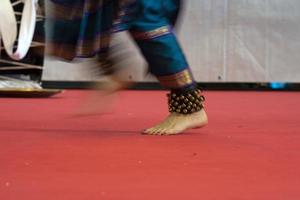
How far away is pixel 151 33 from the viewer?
1.86 metres

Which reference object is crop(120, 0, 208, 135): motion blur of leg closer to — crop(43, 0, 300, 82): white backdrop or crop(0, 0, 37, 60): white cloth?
crop(0, 0, 37, 60): white cloth

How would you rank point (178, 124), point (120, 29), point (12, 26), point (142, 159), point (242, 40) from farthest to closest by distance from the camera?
point (242, 40) → point (12, 26) → point (178, 124) → point (120, 29) → point (142, 159)

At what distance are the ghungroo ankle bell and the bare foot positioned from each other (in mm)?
15

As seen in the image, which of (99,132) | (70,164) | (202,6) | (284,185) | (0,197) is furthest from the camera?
(202,6)

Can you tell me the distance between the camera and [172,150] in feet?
5.25

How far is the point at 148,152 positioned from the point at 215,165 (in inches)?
8.9

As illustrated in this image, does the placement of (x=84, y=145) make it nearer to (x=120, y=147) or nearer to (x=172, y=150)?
(x=120, y=147)

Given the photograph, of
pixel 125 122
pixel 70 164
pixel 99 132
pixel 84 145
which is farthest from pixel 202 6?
pixel 70 164

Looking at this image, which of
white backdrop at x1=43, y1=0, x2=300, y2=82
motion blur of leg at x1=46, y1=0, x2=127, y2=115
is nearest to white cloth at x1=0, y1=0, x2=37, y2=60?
motion blur of leg at x1=46, y1=0, x2=127, y2=115

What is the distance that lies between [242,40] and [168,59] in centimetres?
317

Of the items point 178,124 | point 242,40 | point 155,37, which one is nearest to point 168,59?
point 155,37

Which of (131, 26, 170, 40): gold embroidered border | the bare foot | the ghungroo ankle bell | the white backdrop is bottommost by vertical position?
the white backdrop

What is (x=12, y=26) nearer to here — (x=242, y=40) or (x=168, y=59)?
(x=168, y=59)

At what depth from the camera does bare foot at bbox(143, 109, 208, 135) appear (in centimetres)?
196
